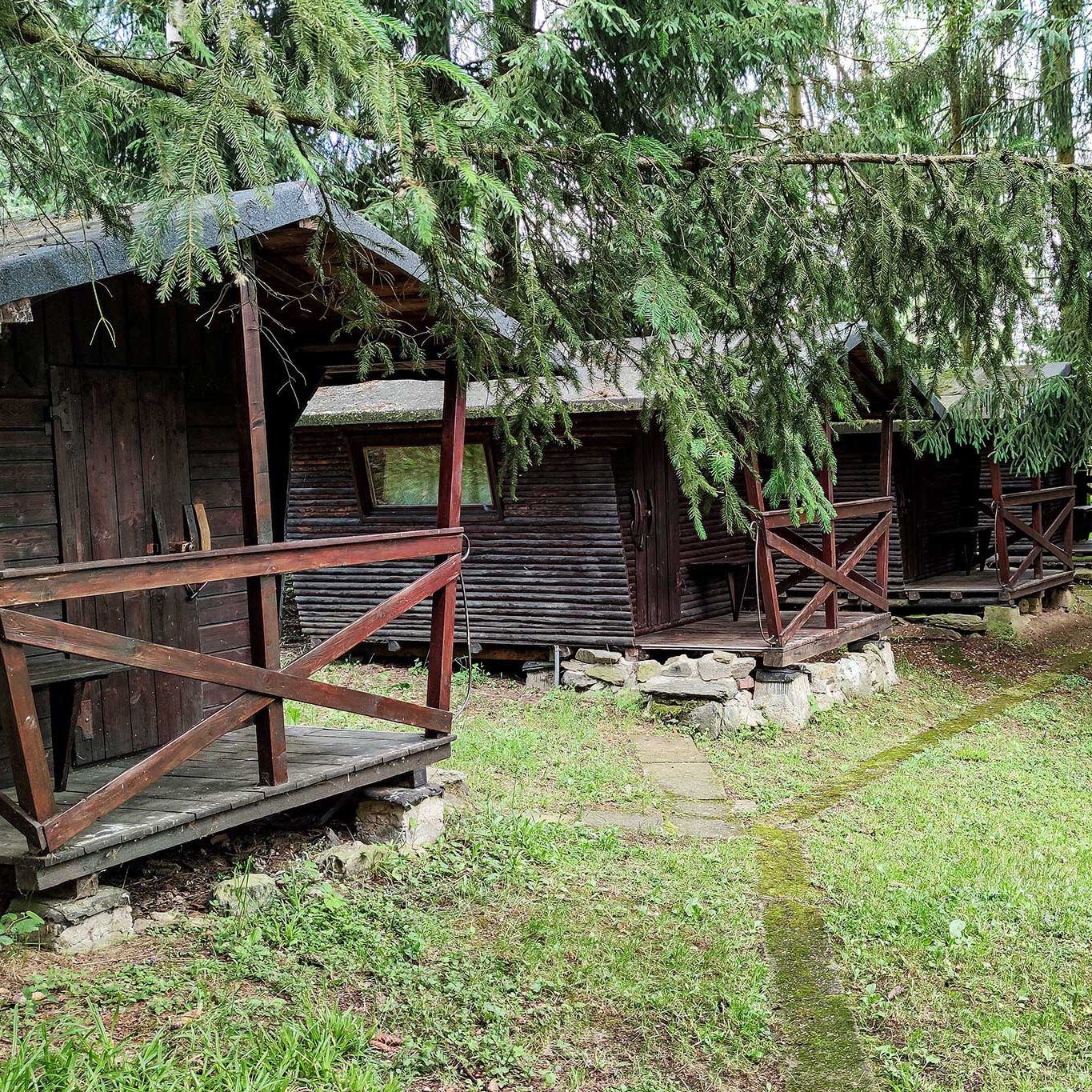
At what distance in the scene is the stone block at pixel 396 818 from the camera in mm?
6836

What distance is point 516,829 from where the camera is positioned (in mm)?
7258

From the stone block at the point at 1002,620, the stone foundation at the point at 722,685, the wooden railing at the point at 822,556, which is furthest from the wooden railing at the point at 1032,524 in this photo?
the stone foundation at the point at 722,685

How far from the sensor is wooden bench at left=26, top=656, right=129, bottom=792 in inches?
217

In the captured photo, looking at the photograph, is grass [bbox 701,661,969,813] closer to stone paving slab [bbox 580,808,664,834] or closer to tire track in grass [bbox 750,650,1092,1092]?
tire track in grass [bbox 750,650,1092,1092]

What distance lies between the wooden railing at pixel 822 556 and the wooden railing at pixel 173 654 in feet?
12.3

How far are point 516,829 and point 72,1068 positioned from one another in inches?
142

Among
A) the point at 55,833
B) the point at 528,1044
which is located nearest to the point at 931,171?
the point at 528,1044

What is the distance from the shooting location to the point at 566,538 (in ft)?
41.9

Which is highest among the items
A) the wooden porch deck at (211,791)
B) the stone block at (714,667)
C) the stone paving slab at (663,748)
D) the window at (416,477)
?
the window at (416,477)

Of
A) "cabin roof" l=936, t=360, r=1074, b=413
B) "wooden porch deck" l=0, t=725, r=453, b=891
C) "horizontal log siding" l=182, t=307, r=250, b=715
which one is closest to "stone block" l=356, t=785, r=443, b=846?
"wooden porch deck" l=0, t=725, r=453, b=891

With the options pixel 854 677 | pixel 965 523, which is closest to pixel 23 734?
pixel 854 677

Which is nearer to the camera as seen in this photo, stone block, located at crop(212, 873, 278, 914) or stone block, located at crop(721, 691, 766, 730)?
stone block, located at crop(212, 873, 278, 914)

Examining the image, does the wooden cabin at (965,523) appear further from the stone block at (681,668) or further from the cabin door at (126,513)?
the cabin door at (126,513)

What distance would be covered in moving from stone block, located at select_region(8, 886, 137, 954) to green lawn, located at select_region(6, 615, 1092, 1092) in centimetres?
9
